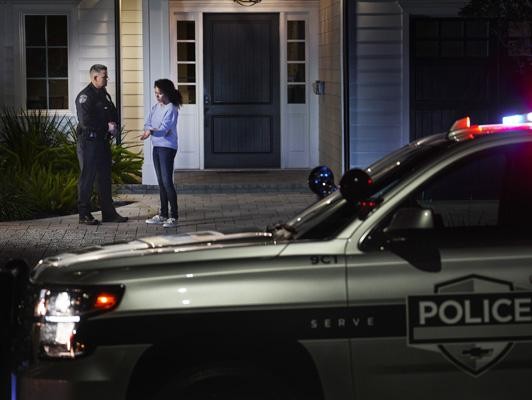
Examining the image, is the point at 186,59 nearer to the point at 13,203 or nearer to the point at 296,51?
the point at 296,51

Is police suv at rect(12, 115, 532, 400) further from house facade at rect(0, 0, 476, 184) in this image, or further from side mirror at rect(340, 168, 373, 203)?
house facade at rect(0, 0, 476, 184)

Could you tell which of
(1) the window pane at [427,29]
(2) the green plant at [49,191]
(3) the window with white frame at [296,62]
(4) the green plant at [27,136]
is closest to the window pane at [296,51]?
(3) the window with white frame at [296,62]

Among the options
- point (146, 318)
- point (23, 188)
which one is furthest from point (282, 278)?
point (23, 188)

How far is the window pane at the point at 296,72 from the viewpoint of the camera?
1875 centimetres

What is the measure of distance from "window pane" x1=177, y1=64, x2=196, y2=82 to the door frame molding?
93 millimetres

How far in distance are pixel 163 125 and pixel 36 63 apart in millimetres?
4624

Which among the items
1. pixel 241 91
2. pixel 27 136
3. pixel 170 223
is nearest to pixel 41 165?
pixel 27 136

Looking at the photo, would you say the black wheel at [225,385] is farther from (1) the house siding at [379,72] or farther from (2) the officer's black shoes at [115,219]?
(1) the house siding at [379,72]

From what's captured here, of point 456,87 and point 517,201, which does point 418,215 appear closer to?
point 517,201

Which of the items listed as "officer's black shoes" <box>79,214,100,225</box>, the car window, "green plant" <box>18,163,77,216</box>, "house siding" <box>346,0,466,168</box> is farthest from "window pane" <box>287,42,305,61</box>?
the car window

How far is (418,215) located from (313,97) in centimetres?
1372

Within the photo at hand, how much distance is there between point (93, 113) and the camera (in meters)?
13.8

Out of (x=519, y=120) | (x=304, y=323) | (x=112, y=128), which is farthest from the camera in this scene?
(x=112, y=128)

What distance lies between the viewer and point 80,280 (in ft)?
16.6
